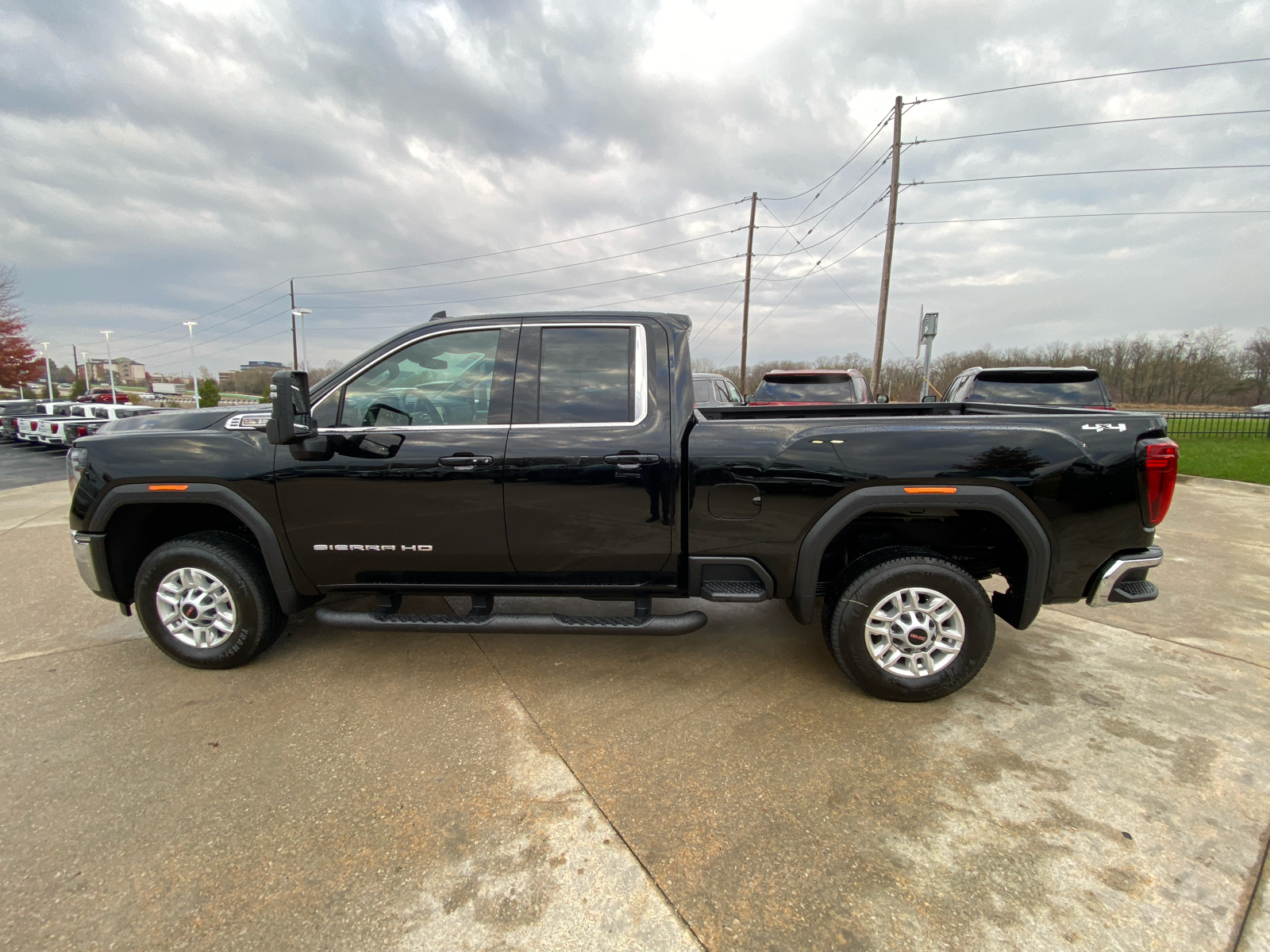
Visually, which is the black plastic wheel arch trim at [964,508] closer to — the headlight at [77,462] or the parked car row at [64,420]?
the headlight at [77,462]

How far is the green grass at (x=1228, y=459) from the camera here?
30.7 feet

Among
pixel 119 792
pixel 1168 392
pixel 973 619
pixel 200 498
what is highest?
pixel 1168 392

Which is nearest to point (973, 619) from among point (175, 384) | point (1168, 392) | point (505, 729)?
point (505, 729)

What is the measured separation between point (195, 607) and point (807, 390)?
8150 mm

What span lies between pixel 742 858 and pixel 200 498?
315 cm

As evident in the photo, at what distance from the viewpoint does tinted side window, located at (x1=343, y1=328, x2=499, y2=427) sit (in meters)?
3.06

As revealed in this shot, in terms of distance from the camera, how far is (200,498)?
121 inches

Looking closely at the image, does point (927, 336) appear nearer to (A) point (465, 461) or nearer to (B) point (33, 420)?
(A) point (465, 461)

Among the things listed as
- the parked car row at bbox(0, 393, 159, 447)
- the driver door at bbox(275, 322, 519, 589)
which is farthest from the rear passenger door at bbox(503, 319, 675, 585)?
the parked car row at bbox(0, 393, 159, 447)

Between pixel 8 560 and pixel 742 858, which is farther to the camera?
pixel 8 560

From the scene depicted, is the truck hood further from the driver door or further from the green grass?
the green grass

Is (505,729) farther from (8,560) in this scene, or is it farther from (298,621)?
A: (8,560)

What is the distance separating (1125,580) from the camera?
2803 millimetres

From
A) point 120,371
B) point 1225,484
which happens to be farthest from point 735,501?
point 120,371
